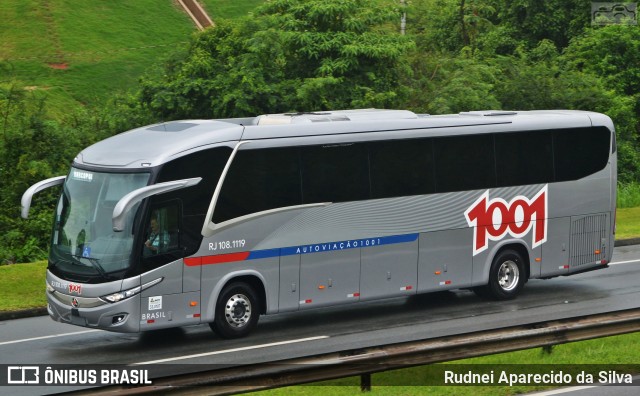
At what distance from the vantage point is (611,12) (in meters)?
43.2

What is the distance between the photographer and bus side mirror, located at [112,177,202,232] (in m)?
15.0

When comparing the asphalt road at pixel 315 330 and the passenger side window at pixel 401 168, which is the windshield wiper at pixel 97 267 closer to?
the asphalt road at pixel 315 330

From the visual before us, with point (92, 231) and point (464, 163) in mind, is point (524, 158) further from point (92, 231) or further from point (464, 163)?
point (92, 231)

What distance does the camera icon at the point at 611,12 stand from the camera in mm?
42547

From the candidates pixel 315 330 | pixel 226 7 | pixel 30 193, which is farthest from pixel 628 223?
pixel 226 7

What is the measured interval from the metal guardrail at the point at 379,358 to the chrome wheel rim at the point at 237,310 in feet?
17.6

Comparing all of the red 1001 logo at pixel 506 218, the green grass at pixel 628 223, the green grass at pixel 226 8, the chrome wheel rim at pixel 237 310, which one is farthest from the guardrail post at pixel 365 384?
the green grass at pixel 226 8

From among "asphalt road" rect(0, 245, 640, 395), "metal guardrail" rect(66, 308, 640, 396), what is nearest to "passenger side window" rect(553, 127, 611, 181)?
"asphalt road" rect(0, 245, 640, 395)

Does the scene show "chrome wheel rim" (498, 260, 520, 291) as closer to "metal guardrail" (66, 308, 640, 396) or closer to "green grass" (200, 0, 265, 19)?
"metal guardrail" (66, 308, 640, 396)

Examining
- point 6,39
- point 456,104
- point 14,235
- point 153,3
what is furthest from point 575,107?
point 153,3

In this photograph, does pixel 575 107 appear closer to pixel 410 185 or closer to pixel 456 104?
pixel 456 104

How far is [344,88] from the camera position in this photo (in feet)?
97.1

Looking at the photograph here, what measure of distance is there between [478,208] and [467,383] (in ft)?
23.9

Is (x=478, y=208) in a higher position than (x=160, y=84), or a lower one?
lower
